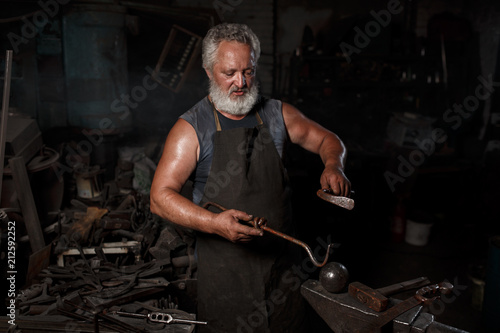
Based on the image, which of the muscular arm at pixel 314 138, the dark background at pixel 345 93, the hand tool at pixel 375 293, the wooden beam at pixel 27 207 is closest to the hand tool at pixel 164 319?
the hand tool at pixel 375 293

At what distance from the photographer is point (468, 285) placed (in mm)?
4715

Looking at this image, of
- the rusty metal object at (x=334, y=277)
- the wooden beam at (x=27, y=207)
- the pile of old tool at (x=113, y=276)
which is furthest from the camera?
the wooden beam at (x=27, y=207)

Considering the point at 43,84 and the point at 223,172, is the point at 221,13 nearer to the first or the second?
the point at 43,84

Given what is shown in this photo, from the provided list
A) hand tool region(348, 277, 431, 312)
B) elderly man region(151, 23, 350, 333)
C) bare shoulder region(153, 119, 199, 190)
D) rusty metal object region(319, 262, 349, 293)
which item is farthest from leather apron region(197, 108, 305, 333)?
hand tool region(348, 277, 431, 312)

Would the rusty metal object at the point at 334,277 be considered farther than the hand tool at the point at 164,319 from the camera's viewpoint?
No

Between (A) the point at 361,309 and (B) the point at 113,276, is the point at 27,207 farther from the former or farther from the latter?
(A) the point at 361,309

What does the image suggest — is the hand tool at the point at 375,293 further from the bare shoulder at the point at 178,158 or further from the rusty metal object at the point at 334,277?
the bare shoulder at the point at 178,158

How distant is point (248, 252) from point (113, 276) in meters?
1.40

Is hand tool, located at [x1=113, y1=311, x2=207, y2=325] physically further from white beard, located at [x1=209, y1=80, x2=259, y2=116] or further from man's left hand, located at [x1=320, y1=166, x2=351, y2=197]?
white beard, located at [x1=209, y1=80, x2=259, y2=116]

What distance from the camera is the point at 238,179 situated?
2.30 meters

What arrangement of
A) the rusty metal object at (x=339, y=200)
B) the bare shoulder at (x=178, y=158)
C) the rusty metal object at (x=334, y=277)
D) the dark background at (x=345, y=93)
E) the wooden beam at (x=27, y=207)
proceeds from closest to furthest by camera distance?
the rusty metal object at (x=334, y=277)
the rusty metal object at (x=339, y=200)
the bare shoulder at (x=178, y=158)
the wooden beam at (x=27, y=207)
the dark background at (x=345, y=93)

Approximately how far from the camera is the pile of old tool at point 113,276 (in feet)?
8.05

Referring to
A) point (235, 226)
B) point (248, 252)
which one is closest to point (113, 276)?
point (248, 252)

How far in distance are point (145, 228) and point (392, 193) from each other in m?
3.58
